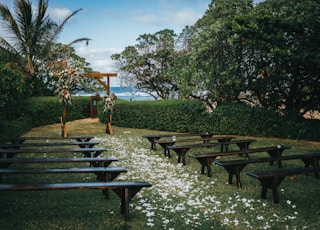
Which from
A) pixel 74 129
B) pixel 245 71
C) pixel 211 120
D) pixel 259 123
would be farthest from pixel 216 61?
pixel 74 129

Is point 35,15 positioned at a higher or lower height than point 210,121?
higher

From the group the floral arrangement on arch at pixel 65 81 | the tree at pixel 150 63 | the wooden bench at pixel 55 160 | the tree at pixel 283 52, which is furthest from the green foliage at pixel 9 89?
the tree at pixel 150 63

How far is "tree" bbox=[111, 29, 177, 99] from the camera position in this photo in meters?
23.4

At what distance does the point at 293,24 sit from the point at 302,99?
16.4ft

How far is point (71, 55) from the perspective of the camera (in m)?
27.6

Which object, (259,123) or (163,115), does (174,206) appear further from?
(163,115)

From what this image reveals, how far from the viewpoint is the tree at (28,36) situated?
1938 cm

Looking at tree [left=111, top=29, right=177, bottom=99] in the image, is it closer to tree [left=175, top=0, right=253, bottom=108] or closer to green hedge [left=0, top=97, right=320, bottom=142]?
green hedge [left=0, top=97, right=320, bottom=142]

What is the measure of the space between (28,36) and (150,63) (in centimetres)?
914

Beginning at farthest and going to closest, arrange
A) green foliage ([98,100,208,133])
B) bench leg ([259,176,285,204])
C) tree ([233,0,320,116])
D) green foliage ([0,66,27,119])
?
green foliage ([98,100,208,133])
green foliage ([0,66,27,119])
tree ([233,0,320,116])
bench leg ([259,176,285,204])

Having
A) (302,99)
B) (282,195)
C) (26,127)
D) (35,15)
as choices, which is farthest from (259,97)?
(35,15)

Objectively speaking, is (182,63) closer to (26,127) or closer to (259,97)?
(259,97)

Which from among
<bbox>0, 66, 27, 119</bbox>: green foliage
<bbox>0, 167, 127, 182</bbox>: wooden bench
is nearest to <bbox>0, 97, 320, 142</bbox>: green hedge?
<bbox>0, 66, 27, 119</bbox>: green foliage

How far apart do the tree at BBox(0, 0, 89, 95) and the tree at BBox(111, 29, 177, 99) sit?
6.09m
